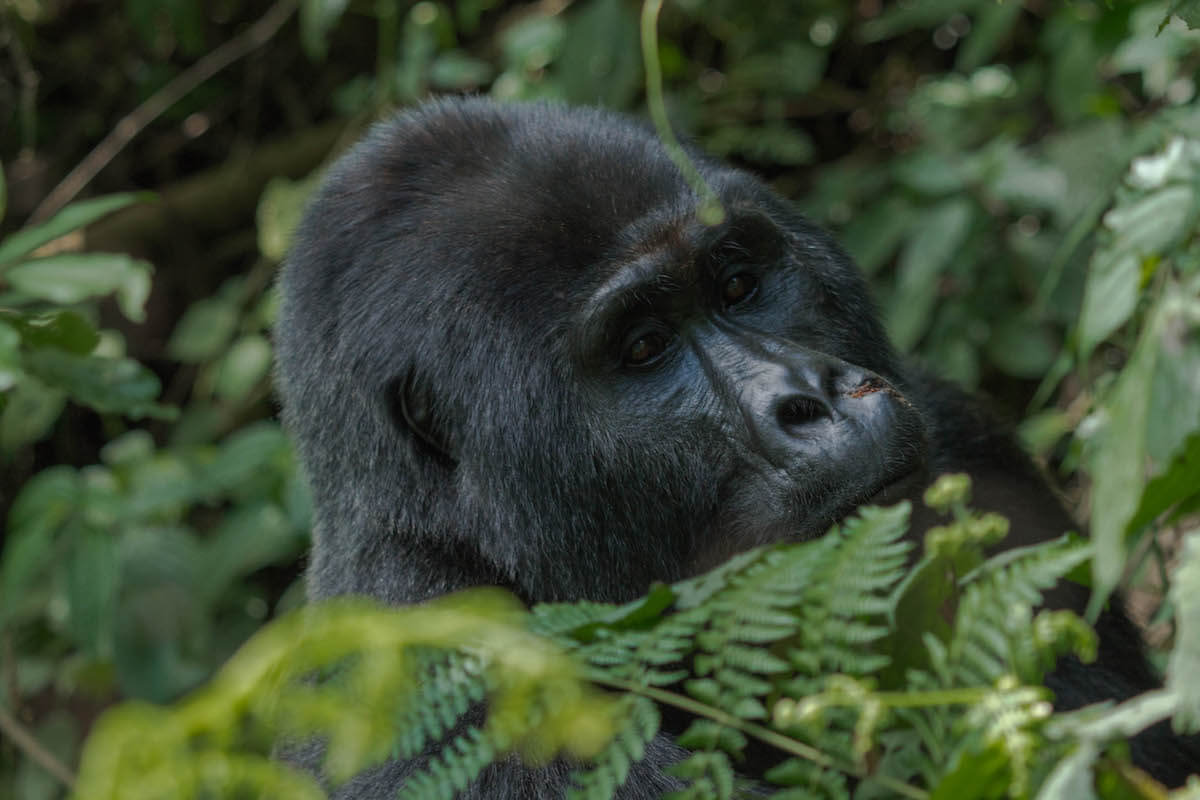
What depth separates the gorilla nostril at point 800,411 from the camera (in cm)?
223

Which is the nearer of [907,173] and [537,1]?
[907,173]

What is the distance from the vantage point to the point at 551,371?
95.4 inches

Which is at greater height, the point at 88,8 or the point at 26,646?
the point at 88,8

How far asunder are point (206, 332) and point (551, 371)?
2.97 m

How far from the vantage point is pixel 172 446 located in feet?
17.5

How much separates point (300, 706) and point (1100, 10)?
12.9 ft

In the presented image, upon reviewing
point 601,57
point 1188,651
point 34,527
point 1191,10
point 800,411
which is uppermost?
point 1191,10

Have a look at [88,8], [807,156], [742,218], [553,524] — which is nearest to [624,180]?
[742,218]

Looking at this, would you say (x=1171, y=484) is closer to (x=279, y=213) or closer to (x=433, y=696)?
(x=433, y=696)

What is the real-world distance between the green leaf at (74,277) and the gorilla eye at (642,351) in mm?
1180

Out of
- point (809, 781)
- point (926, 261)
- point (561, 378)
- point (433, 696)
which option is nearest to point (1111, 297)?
point (561, 378)

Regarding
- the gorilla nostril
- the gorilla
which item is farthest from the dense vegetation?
the gorilla nostril

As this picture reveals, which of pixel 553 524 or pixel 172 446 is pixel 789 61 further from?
pixel 553 524

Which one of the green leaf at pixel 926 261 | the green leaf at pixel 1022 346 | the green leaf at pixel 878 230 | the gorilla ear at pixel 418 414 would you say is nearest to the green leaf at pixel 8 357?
the gorilla ear at pixel 418 414
